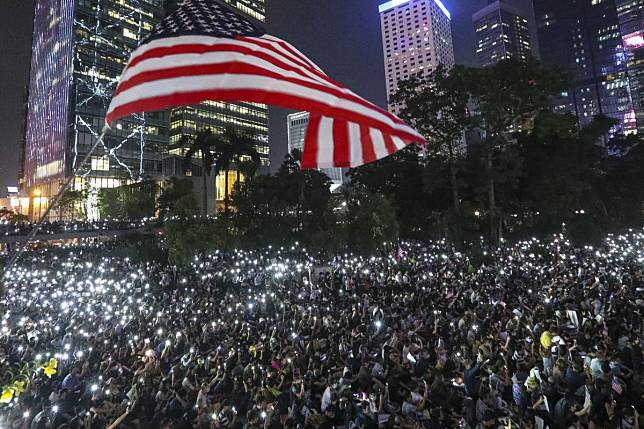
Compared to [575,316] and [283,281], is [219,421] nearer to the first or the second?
[575,316]

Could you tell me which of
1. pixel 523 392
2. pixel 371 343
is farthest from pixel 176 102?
pixel 371 343

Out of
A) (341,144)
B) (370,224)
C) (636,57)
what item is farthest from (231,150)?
(636,57)

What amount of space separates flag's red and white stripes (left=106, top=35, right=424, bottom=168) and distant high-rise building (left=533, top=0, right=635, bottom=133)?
150 m

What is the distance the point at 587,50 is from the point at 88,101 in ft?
513

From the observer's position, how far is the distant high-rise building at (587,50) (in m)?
126

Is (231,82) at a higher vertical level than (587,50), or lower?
lower

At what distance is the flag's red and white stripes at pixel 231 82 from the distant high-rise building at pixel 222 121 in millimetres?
72879

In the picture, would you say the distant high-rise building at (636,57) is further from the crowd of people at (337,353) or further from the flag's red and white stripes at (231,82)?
the flag's red and white stripes at (231,82)

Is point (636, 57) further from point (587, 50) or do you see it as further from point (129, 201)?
point (129, 201)

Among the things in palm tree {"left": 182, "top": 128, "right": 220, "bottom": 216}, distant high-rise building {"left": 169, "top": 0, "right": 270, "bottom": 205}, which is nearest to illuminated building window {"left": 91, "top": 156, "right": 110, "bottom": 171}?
distant high-rise building {"left": 169, "top": 0, "right": 270, "bottom": 205}

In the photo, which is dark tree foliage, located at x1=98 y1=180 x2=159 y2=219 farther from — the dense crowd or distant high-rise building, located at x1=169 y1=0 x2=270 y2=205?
distant high-rise building, located at x1=169 y1=0 x2=270 y2=205

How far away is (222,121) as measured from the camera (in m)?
89.2

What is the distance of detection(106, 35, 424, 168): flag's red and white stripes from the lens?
462 cm

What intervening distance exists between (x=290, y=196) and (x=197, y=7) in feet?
152
